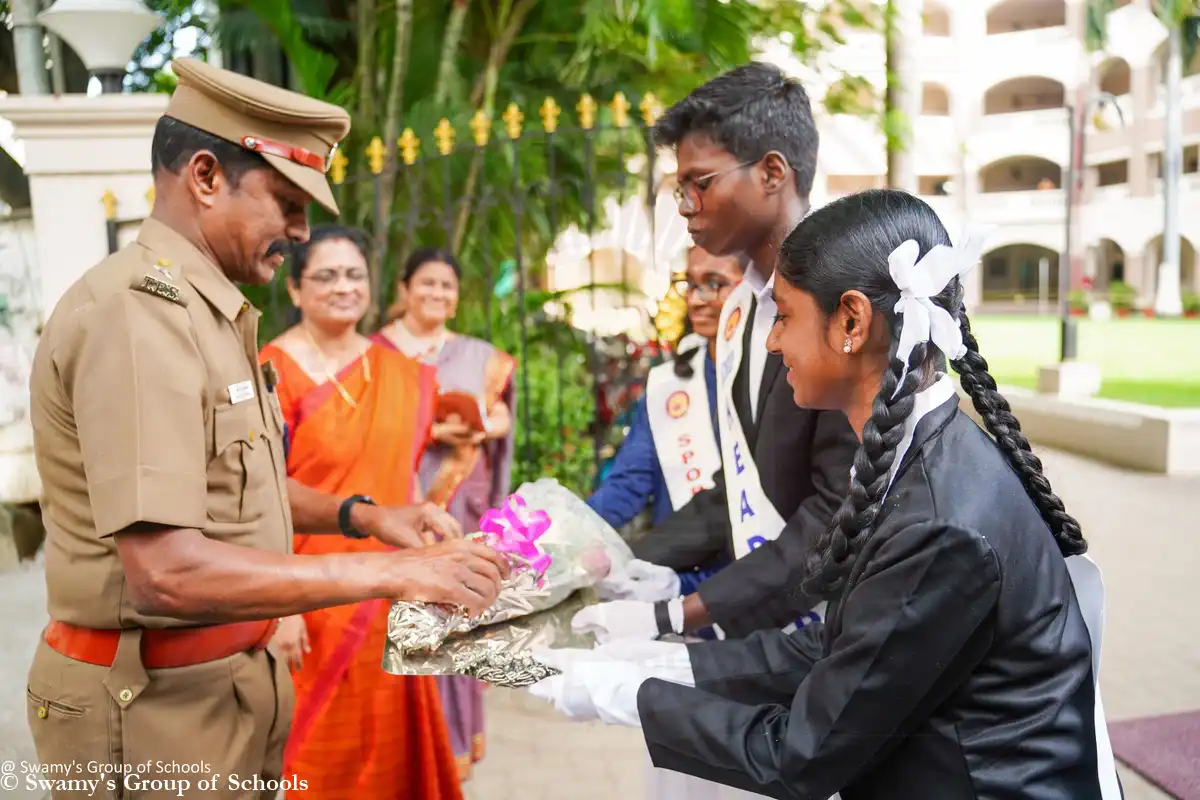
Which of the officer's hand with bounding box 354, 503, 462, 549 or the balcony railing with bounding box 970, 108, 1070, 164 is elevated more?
the balcony railing with bounding box 970, 108, 1070, 164

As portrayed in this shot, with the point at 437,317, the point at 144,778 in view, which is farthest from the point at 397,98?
the point at 144,778

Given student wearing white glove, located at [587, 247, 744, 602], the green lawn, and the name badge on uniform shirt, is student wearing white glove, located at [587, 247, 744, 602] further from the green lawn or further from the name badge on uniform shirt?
the green lawn

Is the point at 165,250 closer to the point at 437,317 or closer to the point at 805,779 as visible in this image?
the point at 805,779

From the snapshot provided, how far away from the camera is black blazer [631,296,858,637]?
6.09ft

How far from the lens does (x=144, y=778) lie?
67.5 inches

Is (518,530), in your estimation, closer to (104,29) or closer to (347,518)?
(347,518)

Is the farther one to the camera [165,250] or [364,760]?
[364,760]

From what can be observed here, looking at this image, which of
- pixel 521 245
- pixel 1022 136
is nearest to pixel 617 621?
pixel 521 245

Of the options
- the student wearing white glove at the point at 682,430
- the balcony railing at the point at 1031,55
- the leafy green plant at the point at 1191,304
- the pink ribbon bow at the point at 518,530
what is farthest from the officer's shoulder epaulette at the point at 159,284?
the balcony railing at the point at 1031,55

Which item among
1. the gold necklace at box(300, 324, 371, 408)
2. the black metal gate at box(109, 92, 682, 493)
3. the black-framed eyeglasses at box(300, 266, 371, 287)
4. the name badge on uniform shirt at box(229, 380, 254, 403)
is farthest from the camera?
the black metal gate at box(109, 92, 682, 493)

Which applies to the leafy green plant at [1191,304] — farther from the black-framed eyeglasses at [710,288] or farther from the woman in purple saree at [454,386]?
the black-framed eyeglasses at [710,288]

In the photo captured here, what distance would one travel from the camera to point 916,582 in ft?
3.92

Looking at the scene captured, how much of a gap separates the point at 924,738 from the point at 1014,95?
45.3m

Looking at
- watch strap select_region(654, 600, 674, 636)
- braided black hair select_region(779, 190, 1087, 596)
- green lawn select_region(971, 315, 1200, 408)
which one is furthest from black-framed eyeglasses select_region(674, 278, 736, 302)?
green lawn select_region(971, 315, 1200, 408)
